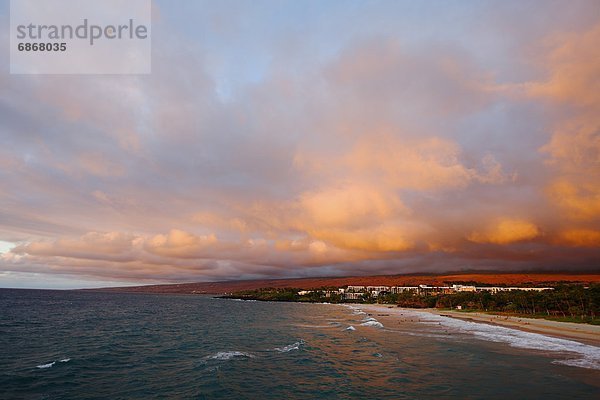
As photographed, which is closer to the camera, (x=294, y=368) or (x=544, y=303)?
(x=294, y=368)

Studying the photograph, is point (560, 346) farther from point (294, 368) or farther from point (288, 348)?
point (294, 368)

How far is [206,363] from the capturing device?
3709cm

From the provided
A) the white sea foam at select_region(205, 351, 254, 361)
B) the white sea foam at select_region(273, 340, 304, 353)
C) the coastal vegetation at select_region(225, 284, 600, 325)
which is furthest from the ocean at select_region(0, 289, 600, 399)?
the coastal vegetation at select_region(225, 284, 600, 325)

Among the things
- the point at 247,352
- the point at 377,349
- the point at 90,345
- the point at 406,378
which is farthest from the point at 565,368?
the point at 90,345

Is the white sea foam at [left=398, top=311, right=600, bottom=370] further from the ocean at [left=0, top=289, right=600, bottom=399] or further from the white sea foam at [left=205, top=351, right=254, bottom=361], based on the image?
the white sea foam at [left=205, top=351, right=254, bottom=361]

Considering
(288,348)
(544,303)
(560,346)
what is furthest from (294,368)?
(544,303)

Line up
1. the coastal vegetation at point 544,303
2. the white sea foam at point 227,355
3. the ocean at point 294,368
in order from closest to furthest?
the ocean at point 294,368 < the white sea foam at point 227,355 < the coastal vegetation at point 544,303

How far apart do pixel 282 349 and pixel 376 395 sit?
73.4ft

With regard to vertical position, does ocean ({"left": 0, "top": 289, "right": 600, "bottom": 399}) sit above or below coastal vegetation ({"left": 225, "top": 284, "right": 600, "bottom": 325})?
above

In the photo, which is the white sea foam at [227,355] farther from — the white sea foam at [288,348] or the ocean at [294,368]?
the white sea foam at [288,348]

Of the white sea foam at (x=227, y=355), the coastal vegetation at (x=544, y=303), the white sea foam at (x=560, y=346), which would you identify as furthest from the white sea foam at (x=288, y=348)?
the coastal vegetation at (x=544, y=303)

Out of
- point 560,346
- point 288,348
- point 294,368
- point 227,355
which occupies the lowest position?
point 560,346

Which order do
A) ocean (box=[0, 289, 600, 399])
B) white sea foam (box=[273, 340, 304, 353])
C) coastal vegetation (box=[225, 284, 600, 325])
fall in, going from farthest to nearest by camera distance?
coastal vegetation (box=[225, 284, 600, 325]) < white sea foam (box=[273, 340, 304, 353]) < ocean (box=[0, 289, 600, 399])

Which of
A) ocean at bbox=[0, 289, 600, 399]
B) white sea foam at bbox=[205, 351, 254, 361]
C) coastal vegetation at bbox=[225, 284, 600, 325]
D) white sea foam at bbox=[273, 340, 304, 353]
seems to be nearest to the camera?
ocean at bbox=[0, 289, 600, 399]
